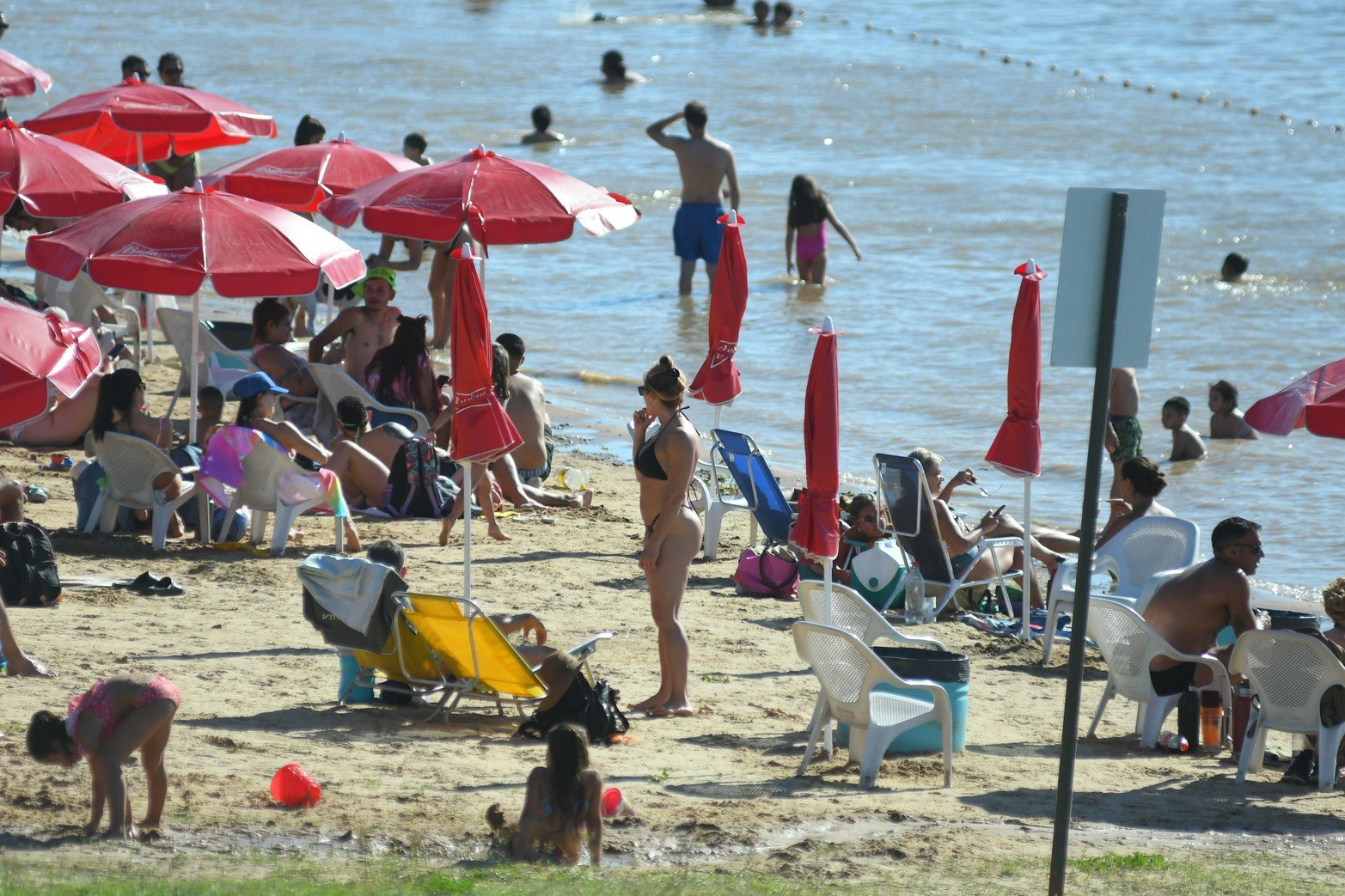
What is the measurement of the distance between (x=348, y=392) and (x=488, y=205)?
5.00 ft

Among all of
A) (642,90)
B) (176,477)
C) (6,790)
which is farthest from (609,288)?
(642,90)

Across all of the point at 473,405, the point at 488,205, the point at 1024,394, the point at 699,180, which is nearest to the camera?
the point at 473,405

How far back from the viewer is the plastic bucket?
627 centimetres

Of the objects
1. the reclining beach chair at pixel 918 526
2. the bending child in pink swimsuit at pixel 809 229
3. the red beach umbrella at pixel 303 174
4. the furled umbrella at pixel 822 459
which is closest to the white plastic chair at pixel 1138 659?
the furled umbrella at pixel 822 459

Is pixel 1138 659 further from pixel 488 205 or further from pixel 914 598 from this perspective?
pixel 488 205

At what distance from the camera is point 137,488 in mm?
8617

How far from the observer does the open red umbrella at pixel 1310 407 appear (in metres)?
6.27

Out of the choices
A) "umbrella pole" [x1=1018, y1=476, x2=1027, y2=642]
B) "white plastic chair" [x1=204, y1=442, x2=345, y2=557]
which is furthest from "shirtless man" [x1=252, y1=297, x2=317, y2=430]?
"umbrella pole" [x1=1018, y1=476, x2=1027, y2=642]

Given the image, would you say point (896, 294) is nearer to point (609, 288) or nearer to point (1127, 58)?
point (609, 288)

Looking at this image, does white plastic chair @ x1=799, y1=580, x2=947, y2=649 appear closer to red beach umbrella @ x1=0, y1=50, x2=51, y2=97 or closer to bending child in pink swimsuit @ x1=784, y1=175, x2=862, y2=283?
red beach umbrella @ x1=0, y1=50, x2=51, y2=97

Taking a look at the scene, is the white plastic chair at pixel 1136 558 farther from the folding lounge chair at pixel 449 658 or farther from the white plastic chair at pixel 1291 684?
the folding lounge chair at pixel 449 658

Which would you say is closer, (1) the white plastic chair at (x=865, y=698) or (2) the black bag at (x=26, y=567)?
(1) the white plastic chair at (x=865, y=698)

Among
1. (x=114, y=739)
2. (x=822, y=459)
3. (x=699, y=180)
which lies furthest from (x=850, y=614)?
(x=699, y=180)

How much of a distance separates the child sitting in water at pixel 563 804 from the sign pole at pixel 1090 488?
4.47 feet
